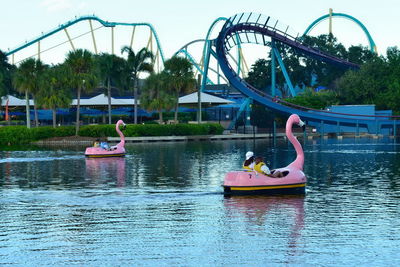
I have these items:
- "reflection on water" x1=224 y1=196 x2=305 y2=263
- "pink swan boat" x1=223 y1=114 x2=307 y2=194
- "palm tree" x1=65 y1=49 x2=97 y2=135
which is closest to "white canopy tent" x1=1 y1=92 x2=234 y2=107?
"palm tree" x1=65 y1=49 x2=97 y2=135

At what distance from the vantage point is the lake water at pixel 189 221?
14867 mm

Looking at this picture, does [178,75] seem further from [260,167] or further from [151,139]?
[260,167]

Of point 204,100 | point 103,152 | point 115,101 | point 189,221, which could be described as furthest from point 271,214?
point 115,101

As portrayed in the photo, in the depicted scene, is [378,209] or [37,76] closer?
[378,209]

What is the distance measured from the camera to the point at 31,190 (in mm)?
27141

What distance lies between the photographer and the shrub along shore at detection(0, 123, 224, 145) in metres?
70.2

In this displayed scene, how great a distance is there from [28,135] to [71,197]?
4763 centimetres

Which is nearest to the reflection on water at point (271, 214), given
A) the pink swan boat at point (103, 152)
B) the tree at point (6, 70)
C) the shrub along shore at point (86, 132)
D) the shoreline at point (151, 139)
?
the pink swan boat at point (103, 152)

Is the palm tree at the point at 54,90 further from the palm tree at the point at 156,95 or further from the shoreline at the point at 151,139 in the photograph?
the palm tree at the point at 156,95

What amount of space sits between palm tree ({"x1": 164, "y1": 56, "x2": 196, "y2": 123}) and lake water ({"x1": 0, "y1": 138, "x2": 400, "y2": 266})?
141ft

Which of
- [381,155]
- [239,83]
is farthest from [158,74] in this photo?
[381,155]

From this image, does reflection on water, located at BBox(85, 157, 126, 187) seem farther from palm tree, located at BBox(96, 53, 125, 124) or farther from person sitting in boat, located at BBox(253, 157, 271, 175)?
palm tree, located at BBox(96, 53, 125, 124)

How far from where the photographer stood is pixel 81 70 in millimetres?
72688

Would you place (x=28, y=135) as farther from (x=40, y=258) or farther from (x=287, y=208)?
(x=40, y=258)
